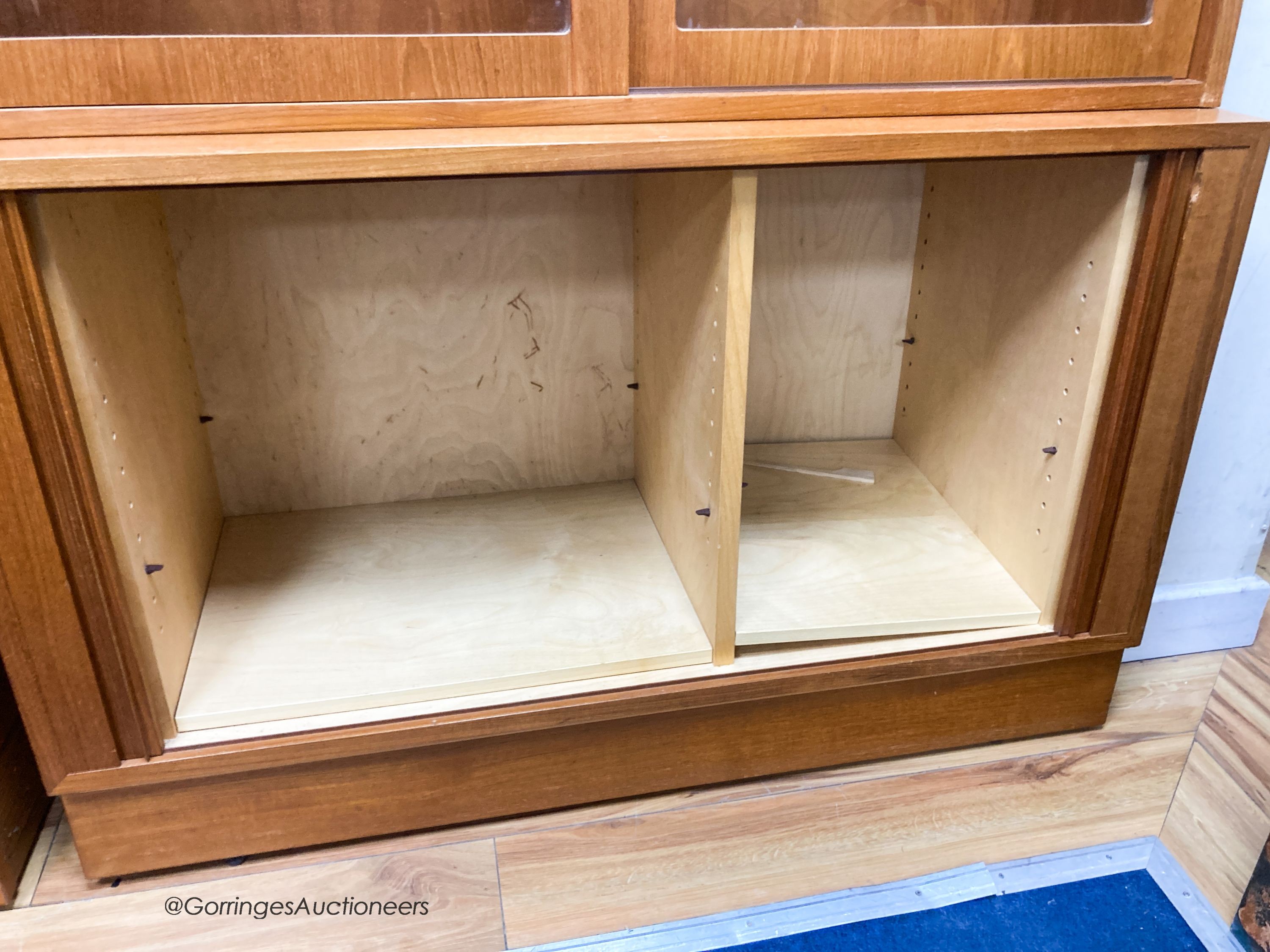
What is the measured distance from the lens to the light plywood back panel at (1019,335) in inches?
33.0

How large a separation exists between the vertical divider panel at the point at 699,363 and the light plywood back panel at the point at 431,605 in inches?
2.1

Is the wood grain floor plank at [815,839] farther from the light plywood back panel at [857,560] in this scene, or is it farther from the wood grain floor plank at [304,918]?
the light plywood back panel at [857,560]

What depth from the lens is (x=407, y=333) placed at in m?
1.08

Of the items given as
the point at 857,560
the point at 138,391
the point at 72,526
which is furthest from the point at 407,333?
the point at 857,560

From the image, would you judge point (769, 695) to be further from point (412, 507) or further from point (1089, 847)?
point (412, 507)

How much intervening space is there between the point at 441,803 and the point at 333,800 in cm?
10

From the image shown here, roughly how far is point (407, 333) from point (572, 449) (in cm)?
25

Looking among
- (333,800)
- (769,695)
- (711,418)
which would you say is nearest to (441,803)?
(333,800)

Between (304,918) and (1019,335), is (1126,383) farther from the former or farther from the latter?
(304,918)

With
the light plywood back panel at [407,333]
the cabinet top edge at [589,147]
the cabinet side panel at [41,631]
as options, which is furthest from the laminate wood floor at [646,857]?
the cabinet top edge at [589,147]

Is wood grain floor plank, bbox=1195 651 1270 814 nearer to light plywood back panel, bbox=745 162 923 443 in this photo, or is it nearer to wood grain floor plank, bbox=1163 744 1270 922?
wood grain floor plank, bbox=1163 744 1270 922

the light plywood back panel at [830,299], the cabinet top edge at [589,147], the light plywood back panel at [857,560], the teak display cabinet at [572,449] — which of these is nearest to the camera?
the cabinet top edge at [589,147]

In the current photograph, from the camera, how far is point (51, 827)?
92 cm

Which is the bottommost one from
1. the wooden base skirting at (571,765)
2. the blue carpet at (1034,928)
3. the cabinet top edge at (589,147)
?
the blue carpet at (1034,928)
